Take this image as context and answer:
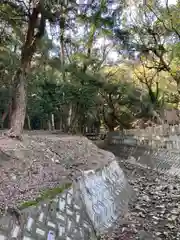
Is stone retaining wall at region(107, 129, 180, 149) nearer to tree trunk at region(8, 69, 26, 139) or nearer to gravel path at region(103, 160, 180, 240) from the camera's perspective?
gravel path at region(103, 160, 180, 240)

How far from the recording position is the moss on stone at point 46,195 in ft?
7.68

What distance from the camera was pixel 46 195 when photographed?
264 cm

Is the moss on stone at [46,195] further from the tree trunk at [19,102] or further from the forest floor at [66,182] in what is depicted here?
the tree trunk at [19,102]

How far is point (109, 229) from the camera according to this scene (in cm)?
332

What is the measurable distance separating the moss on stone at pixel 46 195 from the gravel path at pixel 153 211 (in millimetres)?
793

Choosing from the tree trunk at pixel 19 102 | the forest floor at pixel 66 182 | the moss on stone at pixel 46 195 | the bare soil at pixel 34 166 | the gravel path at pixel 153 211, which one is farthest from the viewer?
the tree trunk at pixel 19 102

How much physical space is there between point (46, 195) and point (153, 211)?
2.15 meters

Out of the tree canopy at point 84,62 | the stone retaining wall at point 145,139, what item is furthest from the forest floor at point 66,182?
the stone retaining wall at point 145,139

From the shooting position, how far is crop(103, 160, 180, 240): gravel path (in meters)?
3.32

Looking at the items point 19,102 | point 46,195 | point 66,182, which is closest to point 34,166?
point 66,182

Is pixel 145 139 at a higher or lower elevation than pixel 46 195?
higher

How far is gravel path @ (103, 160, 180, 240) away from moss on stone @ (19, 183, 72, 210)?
79 cm

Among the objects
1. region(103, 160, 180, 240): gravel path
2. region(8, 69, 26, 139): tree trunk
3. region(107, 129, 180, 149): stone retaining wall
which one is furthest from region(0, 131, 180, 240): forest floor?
region(107, 129, 180, 149): stone retaining wall

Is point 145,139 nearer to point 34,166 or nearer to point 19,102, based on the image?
point 19,102
